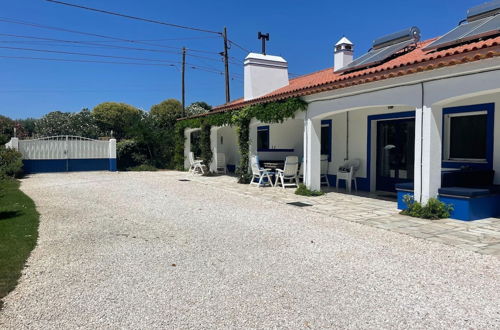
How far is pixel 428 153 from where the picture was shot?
709cm

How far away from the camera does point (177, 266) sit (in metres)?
4.29

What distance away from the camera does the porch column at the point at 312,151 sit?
1039 cm

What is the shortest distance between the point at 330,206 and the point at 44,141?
14832mm

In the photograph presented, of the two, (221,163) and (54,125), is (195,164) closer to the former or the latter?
(221,163)

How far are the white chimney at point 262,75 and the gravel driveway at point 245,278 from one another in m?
11.6

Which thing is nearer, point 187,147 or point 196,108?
point 187,147

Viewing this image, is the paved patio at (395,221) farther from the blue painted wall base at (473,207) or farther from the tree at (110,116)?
the tree at (110,116)

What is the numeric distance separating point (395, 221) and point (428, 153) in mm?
1508

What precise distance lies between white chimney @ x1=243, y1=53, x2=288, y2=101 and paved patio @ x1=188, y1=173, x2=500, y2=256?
8.19 metres

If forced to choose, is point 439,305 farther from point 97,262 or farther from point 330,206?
point 330,206

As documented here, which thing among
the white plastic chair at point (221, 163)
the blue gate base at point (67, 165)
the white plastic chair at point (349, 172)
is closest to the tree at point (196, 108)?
the blue gate base at point (67, 165)

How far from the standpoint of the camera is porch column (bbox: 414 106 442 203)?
707 cm

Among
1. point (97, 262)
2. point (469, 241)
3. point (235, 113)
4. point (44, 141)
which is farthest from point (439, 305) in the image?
point (44, 141)

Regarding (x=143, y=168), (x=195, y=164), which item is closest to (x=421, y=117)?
(x=195, y=164)
